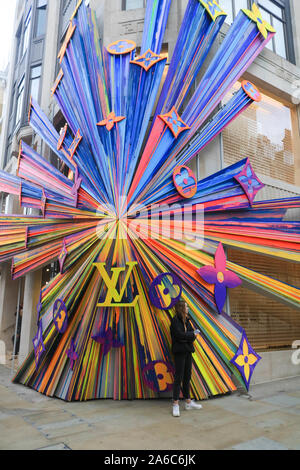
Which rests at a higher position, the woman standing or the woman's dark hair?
the woman's dark hair

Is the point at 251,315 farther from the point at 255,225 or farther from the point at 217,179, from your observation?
the point at 217,179

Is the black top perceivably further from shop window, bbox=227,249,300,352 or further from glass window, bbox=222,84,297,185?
glass window, bbox=222,84,297,185

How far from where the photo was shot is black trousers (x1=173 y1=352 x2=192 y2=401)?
5348 millimetres

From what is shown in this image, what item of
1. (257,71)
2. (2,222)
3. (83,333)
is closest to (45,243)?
(2,222)

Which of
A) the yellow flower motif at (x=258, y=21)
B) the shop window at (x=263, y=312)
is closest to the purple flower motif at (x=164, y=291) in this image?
the shop window at (x=263, y=312)

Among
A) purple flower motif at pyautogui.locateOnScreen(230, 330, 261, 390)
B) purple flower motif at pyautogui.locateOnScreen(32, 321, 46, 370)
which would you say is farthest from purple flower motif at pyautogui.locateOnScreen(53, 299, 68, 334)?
purple flower motif at pyautogui.locateOnScreen(230, 330, 261, 390)

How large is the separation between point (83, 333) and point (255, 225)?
3732 mm

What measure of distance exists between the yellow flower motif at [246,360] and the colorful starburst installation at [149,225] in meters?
0.02

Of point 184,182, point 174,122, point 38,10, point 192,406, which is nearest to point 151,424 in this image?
point 192,406

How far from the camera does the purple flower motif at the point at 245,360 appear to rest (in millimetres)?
6105

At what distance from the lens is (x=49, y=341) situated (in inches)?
271

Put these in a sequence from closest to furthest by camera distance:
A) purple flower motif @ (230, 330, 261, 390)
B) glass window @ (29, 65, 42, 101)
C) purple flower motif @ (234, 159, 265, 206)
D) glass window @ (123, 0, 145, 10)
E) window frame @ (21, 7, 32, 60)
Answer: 1. purple flower motif @ (230, 330, 261, 390)
2. purple flower motif @ (234, 159, 265, 206)
3. glass window @ (123, 0, 145, 10)
4. glass window @ (29, 65, 42, 101)
5. window frame @ (21, 7, 32, 60)

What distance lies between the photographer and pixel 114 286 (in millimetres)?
6078

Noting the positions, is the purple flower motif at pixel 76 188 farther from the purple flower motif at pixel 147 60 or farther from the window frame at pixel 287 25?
the window frame at pixel 287 25
